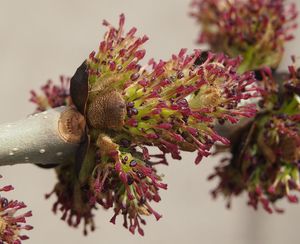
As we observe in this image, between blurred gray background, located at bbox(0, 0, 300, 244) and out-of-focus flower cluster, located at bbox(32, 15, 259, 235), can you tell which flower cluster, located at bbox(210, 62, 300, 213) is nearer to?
out-of-focus flower cluster, located at bbox(32, 15, 259, 235)

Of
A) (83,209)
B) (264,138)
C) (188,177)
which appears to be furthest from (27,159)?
(188,177)

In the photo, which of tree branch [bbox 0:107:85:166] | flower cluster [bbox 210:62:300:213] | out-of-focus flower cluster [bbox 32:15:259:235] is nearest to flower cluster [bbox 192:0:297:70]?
flower cluster [bbox 210:62:300:213]

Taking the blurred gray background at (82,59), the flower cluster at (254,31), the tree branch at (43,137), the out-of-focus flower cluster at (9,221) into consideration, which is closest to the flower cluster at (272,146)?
the flower cluster at (254,31)

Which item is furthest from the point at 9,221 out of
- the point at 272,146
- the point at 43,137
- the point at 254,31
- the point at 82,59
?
the point at 82,59

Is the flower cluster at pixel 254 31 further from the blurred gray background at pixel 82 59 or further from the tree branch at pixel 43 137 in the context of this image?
the blurred gray background at pixel 82 59

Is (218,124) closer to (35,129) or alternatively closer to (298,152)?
(298,152)
